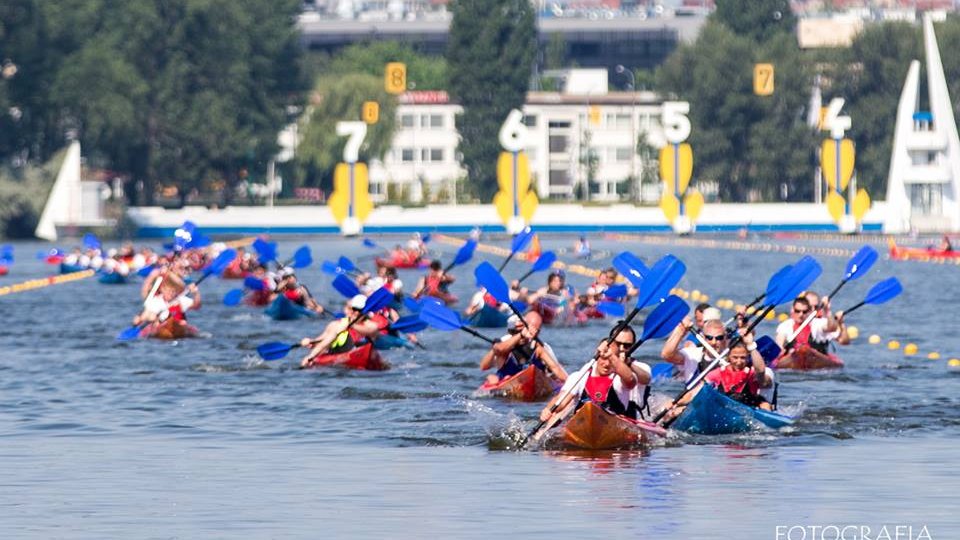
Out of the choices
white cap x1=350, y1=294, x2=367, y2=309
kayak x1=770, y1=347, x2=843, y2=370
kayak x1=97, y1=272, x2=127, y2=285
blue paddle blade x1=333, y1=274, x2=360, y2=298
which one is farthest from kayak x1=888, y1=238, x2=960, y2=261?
white cap x1=350, y1=294, x2=367, y2=309

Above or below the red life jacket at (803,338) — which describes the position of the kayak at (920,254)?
below

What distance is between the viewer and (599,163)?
196 meters

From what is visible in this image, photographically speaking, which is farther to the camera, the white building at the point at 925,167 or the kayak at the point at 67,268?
the white building at the point at 925,167

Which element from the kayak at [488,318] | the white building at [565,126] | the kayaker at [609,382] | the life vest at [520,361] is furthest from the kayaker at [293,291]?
the white building at [565,126]

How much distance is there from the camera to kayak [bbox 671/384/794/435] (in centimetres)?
2680

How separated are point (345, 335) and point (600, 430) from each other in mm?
13256

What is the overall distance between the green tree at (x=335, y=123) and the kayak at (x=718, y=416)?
14293 cm

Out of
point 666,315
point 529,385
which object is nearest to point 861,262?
point 529,385

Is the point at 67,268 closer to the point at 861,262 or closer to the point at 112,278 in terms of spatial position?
the point at 112,278

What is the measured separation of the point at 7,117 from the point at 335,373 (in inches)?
3710

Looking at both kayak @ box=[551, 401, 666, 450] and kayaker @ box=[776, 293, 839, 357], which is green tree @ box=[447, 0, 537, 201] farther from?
kayak @ box=[551, 401, 666, 450]

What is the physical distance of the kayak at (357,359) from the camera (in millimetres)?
37625

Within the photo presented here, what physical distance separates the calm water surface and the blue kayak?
23.9 feet

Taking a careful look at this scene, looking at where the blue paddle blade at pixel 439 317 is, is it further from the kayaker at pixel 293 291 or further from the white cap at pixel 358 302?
the kayaker at pixel 293 291
